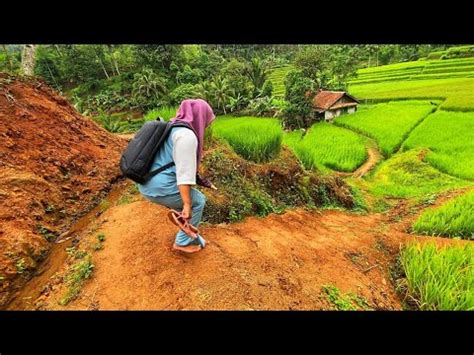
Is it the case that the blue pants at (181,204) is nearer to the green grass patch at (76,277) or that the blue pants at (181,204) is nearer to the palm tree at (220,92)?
the green grass patch at (76,277)

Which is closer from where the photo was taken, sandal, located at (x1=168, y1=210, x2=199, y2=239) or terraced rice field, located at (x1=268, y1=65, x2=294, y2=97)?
sandal, located at (x1=168, y1=210, x2=199, y2=239)

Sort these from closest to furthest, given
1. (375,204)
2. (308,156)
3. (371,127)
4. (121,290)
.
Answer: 1. (121,290)
2. (308,156)
3. (375,204)
4. (371,127)

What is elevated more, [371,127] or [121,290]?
[121,290]

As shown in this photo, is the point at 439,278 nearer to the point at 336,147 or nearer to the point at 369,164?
the point at 369,164

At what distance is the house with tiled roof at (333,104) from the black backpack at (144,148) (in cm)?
1696

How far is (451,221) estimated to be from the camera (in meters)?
4.31

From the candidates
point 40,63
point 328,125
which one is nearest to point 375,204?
point 328,125

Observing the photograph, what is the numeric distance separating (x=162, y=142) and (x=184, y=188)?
1.11 ft

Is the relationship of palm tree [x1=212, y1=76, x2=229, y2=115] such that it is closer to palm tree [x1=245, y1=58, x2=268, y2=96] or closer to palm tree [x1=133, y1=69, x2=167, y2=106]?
palm tree [x1=245, y1=58, x2=268, y2=96]

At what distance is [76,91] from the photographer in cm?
2628

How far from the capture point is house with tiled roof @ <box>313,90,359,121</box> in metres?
17.7

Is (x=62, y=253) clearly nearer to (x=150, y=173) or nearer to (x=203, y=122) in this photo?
(x=150, y=173)

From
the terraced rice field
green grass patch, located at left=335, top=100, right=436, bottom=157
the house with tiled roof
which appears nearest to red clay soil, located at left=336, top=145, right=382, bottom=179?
green grass patch, located at left=335, top=100, right=436, bottom=157

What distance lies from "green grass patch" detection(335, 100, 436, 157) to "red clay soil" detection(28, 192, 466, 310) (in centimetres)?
970
